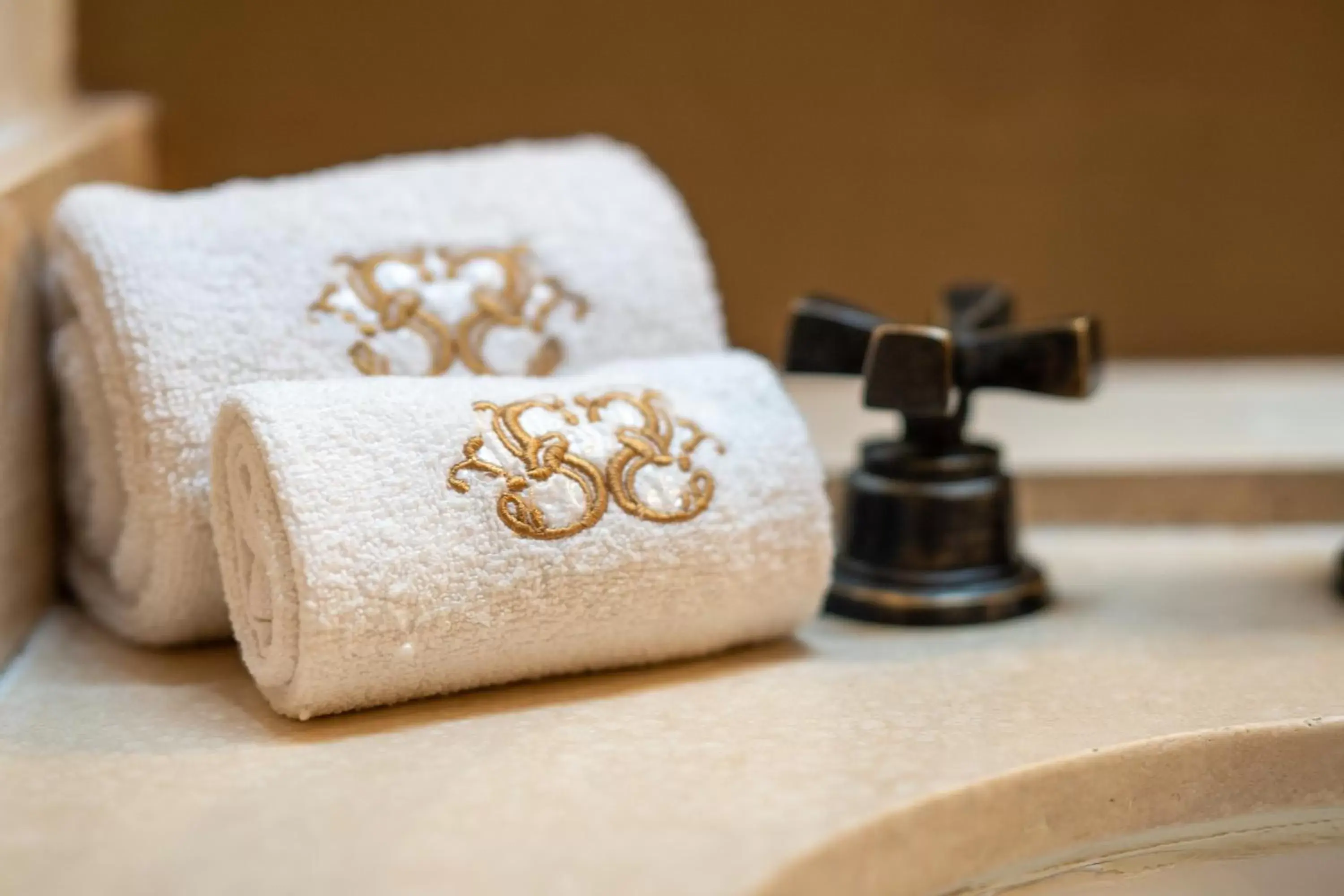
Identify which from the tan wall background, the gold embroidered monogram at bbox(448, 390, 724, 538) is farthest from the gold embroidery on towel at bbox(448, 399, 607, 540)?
the tan wall background

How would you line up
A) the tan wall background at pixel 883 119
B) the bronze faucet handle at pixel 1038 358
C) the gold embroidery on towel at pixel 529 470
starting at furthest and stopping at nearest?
1. the tan wall background at pixel 883 119
2. the bronze faucet handle at pixel 1038 358
3. the gold embroidery on towel at pixel 529 470

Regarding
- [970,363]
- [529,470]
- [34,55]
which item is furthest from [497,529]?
[34,55]

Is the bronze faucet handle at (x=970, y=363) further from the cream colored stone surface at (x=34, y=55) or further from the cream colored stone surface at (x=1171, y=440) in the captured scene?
the cream colored stone surface at (x=34, y=55)

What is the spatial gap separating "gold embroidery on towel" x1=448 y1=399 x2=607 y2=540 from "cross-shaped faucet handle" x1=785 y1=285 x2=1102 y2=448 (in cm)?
16

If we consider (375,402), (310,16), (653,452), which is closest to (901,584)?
(653,452)

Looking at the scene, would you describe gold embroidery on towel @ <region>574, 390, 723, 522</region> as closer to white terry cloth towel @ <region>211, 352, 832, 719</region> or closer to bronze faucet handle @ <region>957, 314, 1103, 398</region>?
white terry cloth towel @ <region>211, 352, 832, 719</region>

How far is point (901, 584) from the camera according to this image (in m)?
0.74

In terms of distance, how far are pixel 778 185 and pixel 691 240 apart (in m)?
0.24

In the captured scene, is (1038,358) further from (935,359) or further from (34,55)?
(34,55)

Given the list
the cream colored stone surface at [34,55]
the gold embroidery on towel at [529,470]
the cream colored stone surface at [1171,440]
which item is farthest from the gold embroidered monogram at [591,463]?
A: the cream colored stone surface at [34,55]

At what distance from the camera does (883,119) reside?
988 millimetres

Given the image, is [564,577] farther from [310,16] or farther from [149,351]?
[310,16]

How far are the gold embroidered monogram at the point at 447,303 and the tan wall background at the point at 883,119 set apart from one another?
29cm

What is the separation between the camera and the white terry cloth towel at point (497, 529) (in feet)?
1.88
